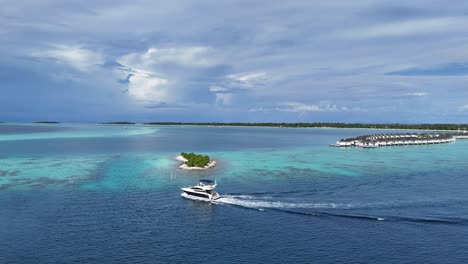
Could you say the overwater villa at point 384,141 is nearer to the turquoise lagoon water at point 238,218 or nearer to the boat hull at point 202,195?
the turquoise lagoon water at point 238,218

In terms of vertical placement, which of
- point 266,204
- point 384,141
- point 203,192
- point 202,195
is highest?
point 384,141

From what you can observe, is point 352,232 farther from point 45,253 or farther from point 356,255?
point 45,253

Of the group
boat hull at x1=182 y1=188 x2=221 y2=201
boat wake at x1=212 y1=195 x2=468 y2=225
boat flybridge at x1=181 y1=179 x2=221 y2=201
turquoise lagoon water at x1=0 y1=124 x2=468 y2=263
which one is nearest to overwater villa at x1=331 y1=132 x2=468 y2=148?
turquoise lagoon water at x1=0 y1=124 x2=468 y2=263

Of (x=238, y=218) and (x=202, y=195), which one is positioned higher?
(x=202, y=195)

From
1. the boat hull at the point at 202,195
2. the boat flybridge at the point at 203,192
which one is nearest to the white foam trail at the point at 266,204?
the boat hull at the point at 202,195

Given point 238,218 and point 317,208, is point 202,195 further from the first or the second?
point 317,208

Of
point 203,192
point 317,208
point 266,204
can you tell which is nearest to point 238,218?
point 266,204

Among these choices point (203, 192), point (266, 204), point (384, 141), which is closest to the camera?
point (266, 204)

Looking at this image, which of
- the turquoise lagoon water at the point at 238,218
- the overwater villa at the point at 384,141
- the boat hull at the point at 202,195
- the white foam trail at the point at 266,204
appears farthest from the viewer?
the overwater villa at the point at 384,141

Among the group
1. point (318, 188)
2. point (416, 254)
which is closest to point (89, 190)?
point (318, 188)

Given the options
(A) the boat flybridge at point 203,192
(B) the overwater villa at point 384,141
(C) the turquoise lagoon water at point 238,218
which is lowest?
(C) the turquoise lagoon water at point 238,218

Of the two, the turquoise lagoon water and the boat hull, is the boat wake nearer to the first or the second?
the turquoise lagoon water

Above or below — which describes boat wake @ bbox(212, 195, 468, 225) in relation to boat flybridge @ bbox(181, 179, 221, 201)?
below

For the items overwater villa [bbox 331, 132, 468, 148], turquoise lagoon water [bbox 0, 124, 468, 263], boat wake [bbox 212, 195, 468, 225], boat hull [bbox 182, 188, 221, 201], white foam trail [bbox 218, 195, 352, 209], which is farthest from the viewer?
overwater villa [bbox 331, 132, 468, 148]
